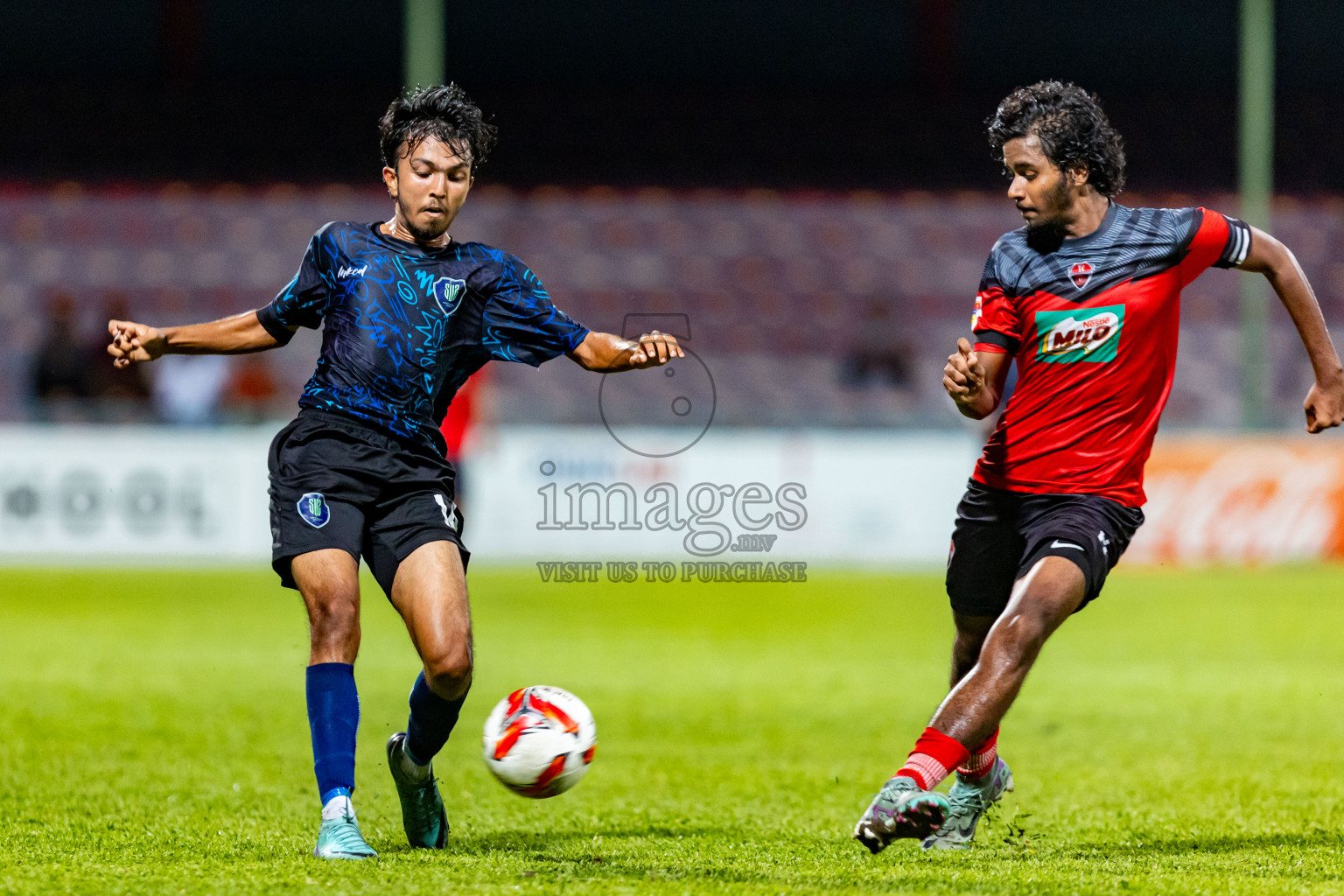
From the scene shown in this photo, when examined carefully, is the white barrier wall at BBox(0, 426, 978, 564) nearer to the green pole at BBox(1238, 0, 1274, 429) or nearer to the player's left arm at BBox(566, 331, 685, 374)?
the green pole at BBox(1238, 0, 1274, 429)

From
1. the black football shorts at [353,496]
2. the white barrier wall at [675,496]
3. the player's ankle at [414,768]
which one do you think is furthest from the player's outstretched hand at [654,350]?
the white barrier wall at [675,496]

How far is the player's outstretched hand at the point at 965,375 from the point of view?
4430 millimetres

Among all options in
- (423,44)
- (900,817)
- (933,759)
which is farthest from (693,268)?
(900,817)

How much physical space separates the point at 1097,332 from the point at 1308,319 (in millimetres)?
657

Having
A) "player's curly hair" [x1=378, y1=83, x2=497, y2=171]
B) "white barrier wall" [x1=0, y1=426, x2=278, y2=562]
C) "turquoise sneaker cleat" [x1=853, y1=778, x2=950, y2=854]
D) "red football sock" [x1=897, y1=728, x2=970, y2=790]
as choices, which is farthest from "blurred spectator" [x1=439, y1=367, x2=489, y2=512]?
"turquoise sneaker cleat" [x1=853, y1=778, x2=950, y2=854]

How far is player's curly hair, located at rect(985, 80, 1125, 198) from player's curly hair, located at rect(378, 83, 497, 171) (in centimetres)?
152

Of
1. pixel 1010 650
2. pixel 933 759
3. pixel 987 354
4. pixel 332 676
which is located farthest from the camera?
pixel 987 354

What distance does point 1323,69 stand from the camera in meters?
23.4

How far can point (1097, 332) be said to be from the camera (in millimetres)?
4668

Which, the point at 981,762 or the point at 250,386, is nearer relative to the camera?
the point at 981,762

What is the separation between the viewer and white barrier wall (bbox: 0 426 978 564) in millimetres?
14828

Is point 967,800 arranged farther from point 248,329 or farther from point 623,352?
point 248,329

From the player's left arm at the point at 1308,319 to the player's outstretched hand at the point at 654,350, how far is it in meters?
1.68

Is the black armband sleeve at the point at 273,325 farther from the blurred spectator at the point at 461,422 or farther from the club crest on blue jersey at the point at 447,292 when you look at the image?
the blurred spectator at the point at 461,422
